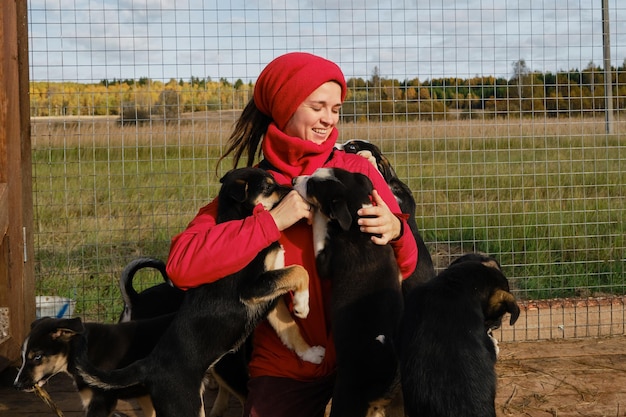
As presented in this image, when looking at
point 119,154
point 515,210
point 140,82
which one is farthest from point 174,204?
point 515,210

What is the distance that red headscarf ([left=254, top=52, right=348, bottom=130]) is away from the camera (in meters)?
3.89

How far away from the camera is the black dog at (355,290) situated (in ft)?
12.0

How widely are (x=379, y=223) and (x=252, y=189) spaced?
2.22 feet

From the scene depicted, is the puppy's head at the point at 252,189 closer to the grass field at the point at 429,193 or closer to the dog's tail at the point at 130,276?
the dog's tail at the point at 130,276

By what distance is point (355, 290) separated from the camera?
12.4 feet

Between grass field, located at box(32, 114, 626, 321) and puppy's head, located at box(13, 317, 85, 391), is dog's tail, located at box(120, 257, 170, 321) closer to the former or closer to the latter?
puppy's head, located at box(13, 317, 85, 391)

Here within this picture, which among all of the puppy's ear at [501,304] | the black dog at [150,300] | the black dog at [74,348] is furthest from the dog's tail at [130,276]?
the puppy's ear at [501,304]

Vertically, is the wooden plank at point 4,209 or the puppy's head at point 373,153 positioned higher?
the puppy's head at point 373,153

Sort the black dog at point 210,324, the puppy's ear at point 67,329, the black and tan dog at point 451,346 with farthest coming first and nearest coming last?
the puppy's ear at point 67,329
the black dog at point 210,324
the black and tan dog at point 451,346

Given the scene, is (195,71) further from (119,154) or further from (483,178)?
(483,178)

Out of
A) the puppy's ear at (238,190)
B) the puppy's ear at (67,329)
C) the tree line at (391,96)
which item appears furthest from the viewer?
the tree line at (391,96)

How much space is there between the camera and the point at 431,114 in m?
6.70

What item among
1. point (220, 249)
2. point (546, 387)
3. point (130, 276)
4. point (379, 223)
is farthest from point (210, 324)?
point (546, 387)

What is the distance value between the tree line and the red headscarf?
2512mm
